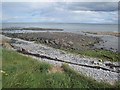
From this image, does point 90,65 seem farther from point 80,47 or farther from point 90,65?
point 80,47

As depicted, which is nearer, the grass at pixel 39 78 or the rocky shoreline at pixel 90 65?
the grass at pixel 39 78

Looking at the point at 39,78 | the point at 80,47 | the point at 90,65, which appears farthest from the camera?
the point at 80,47

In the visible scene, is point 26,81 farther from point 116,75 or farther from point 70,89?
point 116,75

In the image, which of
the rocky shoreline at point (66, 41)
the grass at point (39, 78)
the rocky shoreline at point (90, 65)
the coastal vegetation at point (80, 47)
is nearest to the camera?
the grass at point (39, 78)

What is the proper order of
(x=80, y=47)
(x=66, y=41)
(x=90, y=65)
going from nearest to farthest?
(x=90, y=65), (x=80, y=47), (x=66, y=41)

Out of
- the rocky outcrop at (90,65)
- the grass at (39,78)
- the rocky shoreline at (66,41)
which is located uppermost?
the grass at (39,78)

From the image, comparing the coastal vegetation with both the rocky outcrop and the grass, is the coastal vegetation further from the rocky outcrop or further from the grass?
the grass

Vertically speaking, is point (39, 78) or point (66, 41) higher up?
point (39, 78)

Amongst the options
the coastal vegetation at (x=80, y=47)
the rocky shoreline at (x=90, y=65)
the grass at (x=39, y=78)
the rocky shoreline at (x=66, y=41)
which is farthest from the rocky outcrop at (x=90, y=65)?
the rocky shoreline at (x=66, y=41)

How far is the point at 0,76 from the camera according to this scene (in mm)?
13953

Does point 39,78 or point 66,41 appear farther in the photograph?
point 66,41

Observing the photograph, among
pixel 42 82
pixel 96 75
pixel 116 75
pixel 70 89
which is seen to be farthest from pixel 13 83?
pixel 116 75

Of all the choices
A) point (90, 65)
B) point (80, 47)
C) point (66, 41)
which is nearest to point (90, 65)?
point (90, 65)

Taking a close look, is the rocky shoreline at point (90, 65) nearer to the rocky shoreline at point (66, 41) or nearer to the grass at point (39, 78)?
the grass at point (39, 78)
